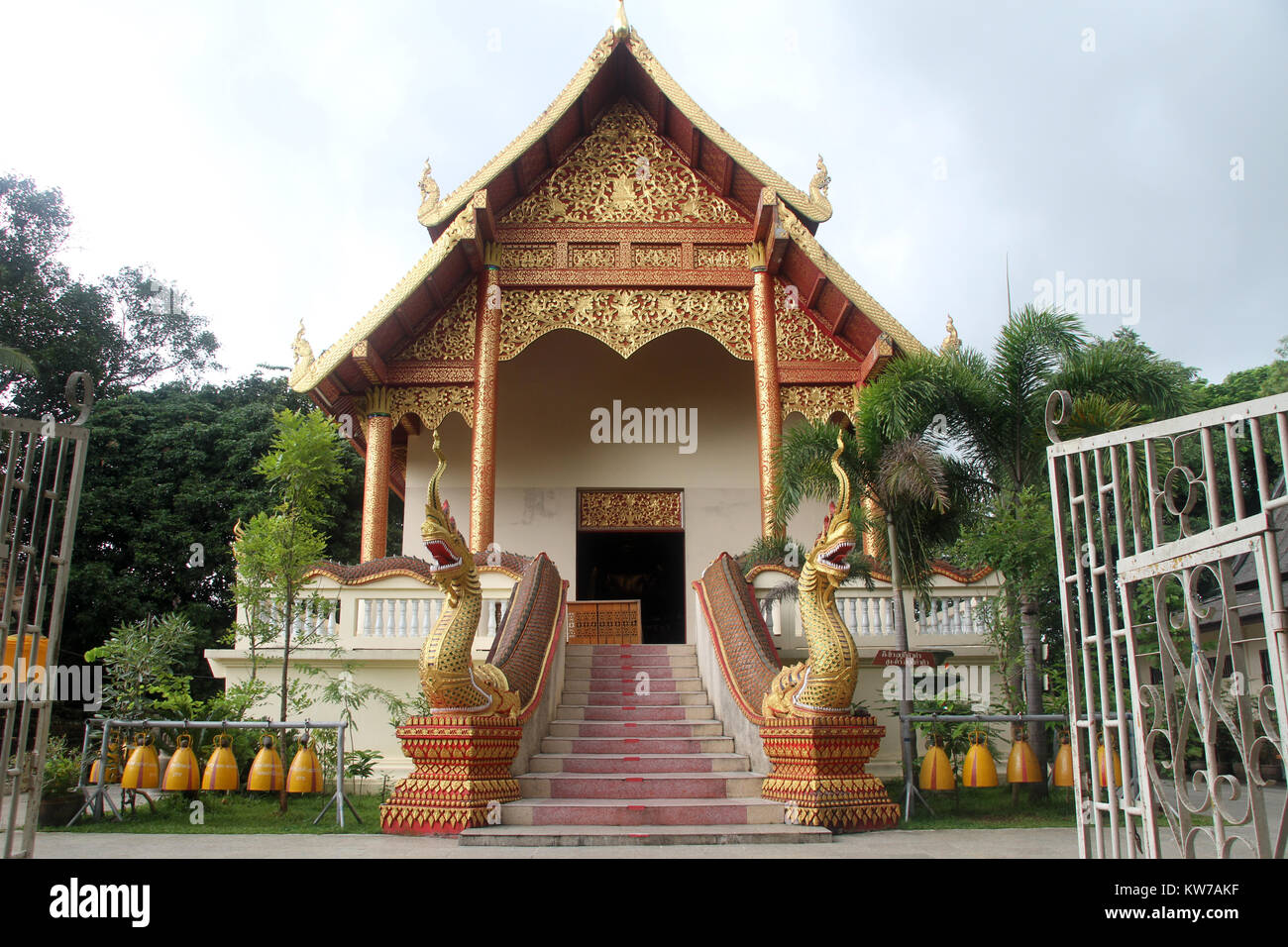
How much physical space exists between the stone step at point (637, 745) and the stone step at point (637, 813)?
4.05 ft

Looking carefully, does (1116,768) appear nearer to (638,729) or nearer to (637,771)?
(637,771)

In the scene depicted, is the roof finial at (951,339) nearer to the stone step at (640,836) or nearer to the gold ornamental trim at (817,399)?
the gold ornamental trim at (817,399)

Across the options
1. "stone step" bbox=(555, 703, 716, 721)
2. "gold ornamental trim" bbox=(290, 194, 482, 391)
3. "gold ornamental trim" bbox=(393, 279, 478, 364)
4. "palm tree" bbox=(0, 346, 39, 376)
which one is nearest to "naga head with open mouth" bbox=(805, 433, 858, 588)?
"stone step" bbox=(555, 703, 716, 721)

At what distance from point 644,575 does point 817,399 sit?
492cm

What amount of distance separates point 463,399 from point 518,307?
1.23m

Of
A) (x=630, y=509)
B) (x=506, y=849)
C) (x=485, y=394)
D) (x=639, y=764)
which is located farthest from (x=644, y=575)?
(x=506, y=849)

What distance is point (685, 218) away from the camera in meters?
11.7

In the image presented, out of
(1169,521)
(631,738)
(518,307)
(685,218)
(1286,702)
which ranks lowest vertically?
(631,738)

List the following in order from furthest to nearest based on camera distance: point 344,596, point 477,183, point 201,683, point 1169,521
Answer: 1. point 201,683
2. point 1169,521
3. point 477,183
4. point 344,596

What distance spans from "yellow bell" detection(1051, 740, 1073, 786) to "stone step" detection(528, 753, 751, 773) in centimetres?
221

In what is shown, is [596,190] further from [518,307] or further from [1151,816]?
[1151,816]

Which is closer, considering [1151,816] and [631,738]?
[1151,816]

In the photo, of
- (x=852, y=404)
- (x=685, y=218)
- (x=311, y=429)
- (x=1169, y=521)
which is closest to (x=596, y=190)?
(x=685, y=218)

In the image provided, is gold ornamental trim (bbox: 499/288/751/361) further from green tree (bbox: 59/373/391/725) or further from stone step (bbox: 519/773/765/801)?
green tree (bbox: 59/373/391/725)
